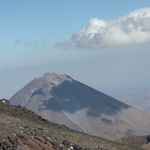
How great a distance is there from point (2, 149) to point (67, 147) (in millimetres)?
7383

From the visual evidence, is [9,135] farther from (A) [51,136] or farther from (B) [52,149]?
(A) [51,136]

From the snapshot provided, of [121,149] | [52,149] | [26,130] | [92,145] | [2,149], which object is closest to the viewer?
[2,149]

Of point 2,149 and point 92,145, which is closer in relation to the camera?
point 2,149

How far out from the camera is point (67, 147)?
27578 millimetres

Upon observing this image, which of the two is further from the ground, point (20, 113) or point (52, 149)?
point (20, 113)

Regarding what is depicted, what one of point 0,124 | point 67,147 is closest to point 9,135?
point 0,124

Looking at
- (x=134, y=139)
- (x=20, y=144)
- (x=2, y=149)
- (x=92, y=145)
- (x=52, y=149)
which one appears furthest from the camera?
(x=134, y=139)

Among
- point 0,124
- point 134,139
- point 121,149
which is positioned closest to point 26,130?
point 0,124

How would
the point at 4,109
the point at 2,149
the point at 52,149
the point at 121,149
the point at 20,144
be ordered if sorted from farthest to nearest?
1. the point at 4,109
2. the point at 121,149
3. the point at 52,149
4. the point at 20,144
5. the point at 2,149

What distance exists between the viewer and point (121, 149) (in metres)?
35.0

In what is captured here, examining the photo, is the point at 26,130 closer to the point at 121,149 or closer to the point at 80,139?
the point at 80,139

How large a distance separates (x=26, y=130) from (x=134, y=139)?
350 feet

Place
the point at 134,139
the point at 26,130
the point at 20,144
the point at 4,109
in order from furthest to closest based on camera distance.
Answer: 1. the point at 134,139
2. the point at 4,109
3. the point at 26,130
4. the point at 20,144

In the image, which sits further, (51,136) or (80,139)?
(80,139)
